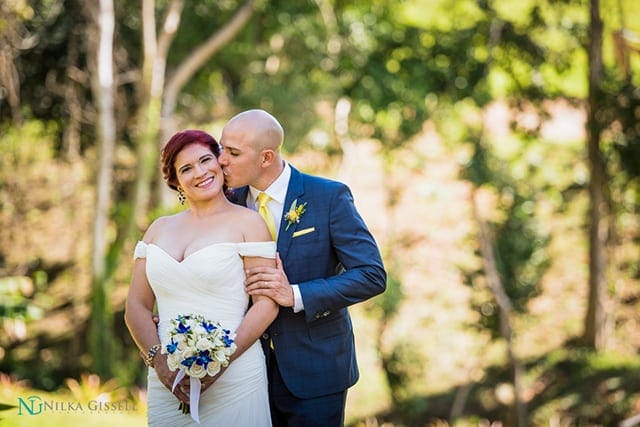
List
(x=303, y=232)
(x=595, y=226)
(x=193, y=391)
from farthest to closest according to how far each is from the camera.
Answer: (x=595, y=226) → (x=303, y=232) → (x=193, y=391)

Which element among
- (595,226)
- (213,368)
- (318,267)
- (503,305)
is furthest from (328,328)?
(595,226)

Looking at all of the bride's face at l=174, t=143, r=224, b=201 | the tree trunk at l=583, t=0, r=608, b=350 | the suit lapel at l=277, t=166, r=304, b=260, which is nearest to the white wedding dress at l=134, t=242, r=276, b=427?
the suit lapel at l=277, t=166, r=304, b=260

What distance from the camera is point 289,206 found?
3.46 meters

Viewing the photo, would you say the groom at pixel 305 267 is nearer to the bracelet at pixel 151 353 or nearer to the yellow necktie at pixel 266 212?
the yellow necktie at pixel 266 212

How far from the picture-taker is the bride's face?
10.8 ft

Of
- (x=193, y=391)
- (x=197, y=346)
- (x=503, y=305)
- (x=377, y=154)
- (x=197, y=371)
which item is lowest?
(x=503, y=305)

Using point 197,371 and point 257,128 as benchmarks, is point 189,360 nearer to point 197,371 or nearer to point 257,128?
point 197,371

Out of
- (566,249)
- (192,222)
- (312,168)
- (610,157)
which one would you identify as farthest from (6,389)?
(566,249)

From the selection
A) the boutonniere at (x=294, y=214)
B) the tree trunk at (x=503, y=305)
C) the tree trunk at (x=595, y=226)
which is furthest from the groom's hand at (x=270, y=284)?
the tree trunk at (x=595, y=226)

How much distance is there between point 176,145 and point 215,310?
631 millimetres

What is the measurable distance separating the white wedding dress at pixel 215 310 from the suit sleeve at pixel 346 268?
24cm

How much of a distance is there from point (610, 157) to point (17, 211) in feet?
28.9

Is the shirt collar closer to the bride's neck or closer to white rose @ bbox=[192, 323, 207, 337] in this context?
the bride's neck

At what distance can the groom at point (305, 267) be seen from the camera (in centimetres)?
335
